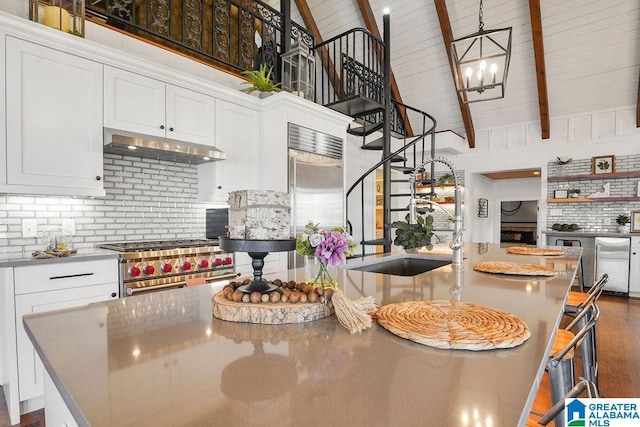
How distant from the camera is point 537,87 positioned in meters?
6.36

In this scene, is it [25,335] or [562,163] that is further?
[562,163]

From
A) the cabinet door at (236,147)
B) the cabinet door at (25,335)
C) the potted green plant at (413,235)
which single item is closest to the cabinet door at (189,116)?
the cabinet door at (236,147)

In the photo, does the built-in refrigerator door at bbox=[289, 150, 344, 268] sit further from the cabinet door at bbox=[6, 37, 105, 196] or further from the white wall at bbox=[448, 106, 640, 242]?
the white wall at bbox=[448, 106, 640, 242]

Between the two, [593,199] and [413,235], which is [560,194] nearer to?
[593,199]

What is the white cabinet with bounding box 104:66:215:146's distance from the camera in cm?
276

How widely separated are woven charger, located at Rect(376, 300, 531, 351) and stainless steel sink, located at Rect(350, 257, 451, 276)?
1462 millimetres

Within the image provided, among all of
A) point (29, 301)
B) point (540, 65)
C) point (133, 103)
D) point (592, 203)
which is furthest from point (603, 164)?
point (29, 301)

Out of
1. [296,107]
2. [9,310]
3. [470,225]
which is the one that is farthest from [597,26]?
[9,310]

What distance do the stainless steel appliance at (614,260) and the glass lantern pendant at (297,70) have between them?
5.46 metres

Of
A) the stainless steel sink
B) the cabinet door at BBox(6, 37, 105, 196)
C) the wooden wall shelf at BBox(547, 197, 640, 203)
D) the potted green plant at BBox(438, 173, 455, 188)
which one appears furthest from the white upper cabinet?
the wooden wall shelf at BBox(547, 197, 640, 203)

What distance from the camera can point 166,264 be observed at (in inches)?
108

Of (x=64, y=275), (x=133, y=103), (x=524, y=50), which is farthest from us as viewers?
(x=524, y=50)

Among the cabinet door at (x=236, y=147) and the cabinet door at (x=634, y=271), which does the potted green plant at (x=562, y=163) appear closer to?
the cabinet door at (x=634, y=271)

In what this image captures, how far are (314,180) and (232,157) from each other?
0.91m
